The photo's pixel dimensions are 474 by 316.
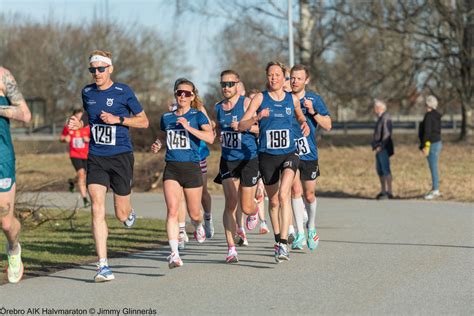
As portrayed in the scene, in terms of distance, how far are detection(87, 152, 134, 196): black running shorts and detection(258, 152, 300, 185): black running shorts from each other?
5.33ft

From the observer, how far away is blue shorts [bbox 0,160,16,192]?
9047mm

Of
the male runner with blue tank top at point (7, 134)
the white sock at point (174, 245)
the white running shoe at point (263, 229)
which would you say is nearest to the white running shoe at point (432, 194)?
the white running shoe at point (263, 229)

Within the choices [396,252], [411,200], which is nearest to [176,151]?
[396,252]

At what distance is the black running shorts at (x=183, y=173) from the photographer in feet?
34.4

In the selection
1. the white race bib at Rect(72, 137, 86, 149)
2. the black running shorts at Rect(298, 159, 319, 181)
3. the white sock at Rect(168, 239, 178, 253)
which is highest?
the white race bib at Rect(72, 137, 86, 149)

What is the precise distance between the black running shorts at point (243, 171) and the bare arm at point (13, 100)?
2.82 meters

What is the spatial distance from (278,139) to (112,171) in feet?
6.56

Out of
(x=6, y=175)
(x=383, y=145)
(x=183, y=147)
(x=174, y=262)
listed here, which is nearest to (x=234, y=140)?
(x=183, y=147)

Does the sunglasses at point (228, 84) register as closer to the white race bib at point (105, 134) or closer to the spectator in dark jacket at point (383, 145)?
the white race bib at point (105, 134)

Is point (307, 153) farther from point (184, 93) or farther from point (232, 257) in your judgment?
point (184, 93)

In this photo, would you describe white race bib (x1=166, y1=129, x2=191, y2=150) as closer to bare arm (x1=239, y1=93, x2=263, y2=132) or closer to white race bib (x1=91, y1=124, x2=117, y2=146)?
bare arm (x1=239, y1=93, x2=263, y2=132)

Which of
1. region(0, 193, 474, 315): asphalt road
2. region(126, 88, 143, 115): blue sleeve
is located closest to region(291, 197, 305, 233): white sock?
region(0, 193, 474, 315): asphalt road

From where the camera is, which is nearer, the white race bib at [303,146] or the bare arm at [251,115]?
the bare arm at [251,115]

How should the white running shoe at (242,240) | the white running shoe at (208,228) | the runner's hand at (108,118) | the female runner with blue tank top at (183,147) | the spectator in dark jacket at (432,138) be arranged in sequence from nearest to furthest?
the runner's hand at (108,118) → the female runner with blue tank top at (183,147) → the white running shoe at (242,240) → the white running shoe at (208,228) → the spectator in dark jacket at (432,138)
